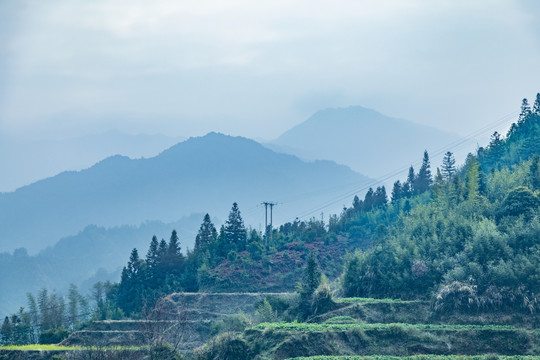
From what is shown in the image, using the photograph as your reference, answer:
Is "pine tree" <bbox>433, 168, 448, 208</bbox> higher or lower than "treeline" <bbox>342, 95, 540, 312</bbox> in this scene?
higher

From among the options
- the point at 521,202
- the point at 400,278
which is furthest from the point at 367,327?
the point at 521,202

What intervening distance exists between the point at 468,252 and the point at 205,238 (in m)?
46.0

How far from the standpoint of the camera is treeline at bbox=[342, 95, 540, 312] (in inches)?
1662

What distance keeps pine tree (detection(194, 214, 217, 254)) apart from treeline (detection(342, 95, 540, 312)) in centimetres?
2750

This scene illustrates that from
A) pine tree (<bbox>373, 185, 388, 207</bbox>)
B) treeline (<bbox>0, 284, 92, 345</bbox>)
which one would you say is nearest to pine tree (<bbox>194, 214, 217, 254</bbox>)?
treeline (<bbox>0, 284, 92, 345</bbox>)

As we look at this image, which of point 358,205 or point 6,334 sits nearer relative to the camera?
point 6,334

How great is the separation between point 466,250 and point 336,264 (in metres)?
27.9

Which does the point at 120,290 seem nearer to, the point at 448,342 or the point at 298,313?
the point at 298,313

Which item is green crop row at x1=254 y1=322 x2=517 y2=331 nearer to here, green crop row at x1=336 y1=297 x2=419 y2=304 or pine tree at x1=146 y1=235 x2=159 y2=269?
green crop row at x1=336 y1=297 x2=419 y2=304

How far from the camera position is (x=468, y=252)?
154 ft

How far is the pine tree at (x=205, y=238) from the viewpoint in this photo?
81.1 metres

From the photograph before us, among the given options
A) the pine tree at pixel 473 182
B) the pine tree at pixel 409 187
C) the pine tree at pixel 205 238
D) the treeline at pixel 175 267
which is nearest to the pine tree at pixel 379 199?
the pine tree at pixel 409 187

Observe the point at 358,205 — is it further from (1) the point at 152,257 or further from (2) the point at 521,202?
(2) the point at 521,202

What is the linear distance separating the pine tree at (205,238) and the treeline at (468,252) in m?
27.5
